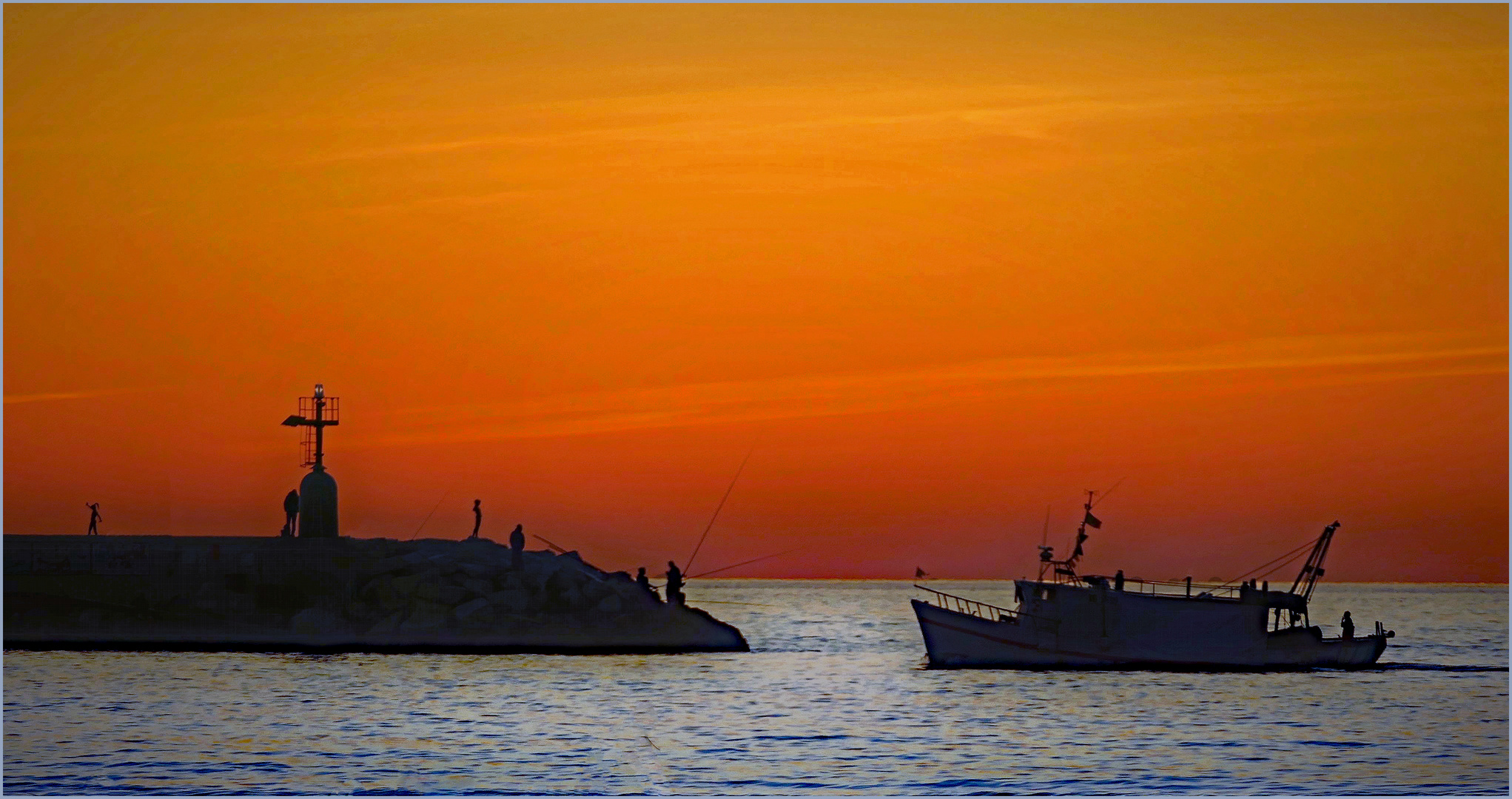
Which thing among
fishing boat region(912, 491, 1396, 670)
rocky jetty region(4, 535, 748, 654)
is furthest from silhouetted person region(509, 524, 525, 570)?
fishing boat region(912, 491, 1396, 670)

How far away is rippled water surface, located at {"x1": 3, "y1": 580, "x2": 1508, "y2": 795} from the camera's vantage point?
37.3 metres

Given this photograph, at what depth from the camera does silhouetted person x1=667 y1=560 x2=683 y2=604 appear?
65312 millimetres

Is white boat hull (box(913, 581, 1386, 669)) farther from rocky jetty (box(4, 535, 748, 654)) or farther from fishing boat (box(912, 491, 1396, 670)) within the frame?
rocky jetty (box(4, 535, 748, 654))

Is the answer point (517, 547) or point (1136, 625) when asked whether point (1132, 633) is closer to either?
point (1136, 625)

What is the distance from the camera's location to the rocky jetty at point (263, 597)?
63562 mm

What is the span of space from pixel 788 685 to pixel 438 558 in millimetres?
14006

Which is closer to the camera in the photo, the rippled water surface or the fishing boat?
the rippled water surface

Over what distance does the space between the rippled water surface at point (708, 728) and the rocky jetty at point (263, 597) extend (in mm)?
1162

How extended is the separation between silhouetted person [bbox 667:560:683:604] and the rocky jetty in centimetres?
308

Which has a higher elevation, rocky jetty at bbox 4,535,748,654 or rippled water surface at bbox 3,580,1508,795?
rocky jetty at bbox 4,535,748,654

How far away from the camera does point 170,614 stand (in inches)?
2505

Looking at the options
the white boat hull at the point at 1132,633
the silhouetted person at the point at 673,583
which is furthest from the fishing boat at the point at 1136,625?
the silhouetted person at the point at 673,583

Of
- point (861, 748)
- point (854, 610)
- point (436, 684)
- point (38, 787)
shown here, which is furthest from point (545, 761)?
point (854, 610)

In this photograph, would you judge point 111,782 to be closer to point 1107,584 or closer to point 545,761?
point 545,761
